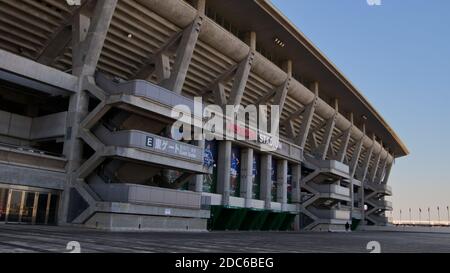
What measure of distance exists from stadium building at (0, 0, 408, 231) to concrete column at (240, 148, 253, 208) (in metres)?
0.12

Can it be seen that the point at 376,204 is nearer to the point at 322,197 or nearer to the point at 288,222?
the point at 322,197

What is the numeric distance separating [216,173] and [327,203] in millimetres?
24972

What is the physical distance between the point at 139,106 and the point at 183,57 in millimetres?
8365

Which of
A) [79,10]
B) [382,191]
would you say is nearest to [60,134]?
[79,10]

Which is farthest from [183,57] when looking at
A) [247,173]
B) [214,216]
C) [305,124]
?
[305,124]

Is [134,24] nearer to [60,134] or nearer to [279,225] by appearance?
[60,134]

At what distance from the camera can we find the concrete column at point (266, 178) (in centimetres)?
5055

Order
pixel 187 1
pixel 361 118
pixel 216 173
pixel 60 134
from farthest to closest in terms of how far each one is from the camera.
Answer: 1. pixel 361 118
2. pixel 216 173
3. pixel 187 1
4. pixel 60 134

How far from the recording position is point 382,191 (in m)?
95.8

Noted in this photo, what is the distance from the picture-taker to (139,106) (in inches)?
1178

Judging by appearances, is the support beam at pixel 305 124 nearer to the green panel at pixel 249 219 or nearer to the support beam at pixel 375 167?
the green panel at pixel 249 219

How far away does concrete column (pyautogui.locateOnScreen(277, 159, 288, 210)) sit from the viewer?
5419 centimetres

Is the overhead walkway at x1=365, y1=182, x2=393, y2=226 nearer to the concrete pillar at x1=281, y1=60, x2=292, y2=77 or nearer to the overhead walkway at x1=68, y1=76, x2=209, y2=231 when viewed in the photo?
the concrete pillar at x1=281, y1=60, x2=292, y2=77

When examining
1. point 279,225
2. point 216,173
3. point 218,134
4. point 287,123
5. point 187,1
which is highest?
point 187,1
